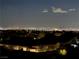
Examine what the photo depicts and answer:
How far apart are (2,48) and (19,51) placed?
82 cm

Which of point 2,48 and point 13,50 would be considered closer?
point 13,50

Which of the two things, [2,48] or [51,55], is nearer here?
[51,55]

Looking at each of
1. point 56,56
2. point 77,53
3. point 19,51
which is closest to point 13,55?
point 19,51

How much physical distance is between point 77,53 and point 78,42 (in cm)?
78

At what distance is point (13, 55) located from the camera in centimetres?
543

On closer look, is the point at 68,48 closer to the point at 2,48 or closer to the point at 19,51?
the point at 19,51

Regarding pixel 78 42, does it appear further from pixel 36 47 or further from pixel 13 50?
pixel 13 50

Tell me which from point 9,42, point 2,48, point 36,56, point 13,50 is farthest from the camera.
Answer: point 9,42

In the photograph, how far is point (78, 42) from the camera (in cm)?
624

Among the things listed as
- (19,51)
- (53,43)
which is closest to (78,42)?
(53,43)

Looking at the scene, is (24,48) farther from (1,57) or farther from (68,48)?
(68,48)

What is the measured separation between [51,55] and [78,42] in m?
1.21

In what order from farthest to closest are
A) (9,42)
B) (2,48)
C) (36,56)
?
1. (9,42)
2. (2,48)
3. (36,56)

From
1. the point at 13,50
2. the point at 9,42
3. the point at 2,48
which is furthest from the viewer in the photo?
the point at 9,42
